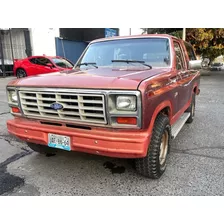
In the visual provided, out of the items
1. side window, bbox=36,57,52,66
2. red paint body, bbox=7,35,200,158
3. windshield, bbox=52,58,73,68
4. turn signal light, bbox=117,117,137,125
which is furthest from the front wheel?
turn signal light, bbox=117,117,137,125

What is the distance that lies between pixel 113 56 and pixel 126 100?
168cm

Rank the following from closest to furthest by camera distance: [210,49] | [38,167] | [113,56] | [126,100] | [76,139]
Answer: [126,100] → [76,139] → [38,167] → [113,56] → [210,49]

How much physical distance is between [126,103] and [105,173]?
1.21 m

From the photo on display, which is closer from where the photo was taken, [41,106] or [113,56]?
[41,106]

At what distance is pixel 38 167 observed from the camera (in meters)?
3.27

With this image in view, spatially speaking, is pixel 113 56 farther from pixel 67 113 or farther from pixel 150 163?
pixel 150 163

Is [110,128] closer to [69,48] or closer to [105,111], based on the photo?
[105,111]

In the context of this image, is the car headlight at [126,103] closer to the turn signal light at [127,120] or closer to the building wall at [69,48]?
the turn signal light at [127,120]

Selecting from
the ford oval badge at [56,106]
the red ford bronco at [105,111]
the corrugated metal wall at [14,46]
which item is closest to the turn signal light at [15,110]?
the red ford bronco at [105,111]

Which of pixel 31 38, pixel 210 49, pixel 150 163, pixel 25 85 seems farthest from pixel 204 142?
pixel 210 49

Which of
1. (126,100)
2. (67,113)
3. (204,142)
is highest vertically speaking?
(126,100)

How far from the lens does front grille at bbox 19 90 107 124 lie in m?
2.42

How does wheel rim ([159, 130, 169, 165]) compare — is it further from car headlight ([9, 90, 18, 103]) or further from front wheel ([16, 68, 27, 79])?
front wheel ([16, 68, 27, 79])

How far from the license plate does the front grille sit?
0.22m
